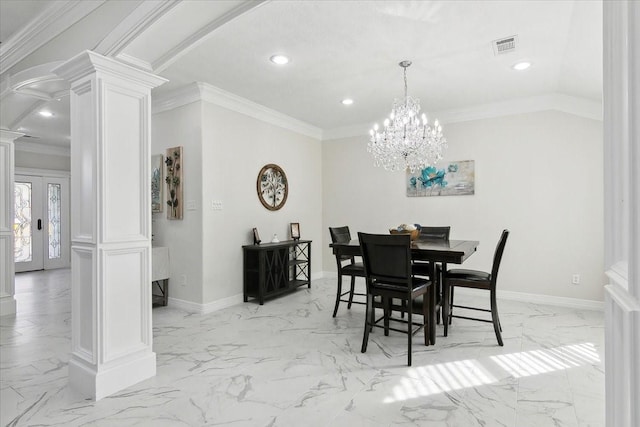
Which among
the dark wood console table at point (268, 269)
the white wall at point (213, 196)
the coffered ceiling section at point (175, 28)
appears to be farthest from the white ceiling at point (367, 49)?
the dark wood console table at point (268, 269)

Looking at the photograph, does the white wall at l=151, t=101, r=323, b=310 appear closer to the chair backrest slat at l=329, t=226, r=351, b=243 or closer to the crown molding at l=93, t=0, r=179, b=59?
the chair backrest slat at l=329, t=226, r=351, b=243

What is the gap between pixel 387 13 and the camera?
2480 mm

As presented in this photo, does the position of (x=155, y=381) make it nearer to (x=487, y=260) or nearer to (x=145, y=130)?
(x=145, y=130)

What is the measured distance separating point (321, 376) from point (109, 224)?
1718 mm

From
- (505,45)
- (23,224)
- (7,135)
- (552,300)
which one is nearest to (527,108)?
(505,45)

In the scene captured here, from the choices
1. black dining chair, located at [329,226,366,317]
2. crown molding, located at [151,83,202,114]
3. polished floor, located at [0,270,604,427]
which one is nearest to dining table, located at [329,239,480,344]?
polished floor, located at [0,270,604,427]

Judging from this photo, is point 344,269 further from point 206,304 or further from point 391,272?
point 206,304

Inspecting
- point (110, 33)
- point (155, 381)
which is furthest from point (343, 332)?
point (110, 33)

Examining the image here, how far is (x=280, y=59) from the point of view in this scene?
3.20 m

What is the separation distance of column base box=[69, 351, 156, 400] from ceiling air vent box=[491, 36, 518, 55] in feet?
11.8

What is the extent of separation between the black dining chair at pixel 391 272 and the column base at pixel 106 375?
5.34 ft

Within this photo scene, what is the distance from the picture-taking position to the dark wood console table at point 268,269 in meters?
4.31

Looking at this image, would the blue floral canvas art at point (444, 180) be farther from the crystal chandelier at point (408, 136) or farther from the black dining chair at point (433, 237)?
the crystal chandelier at point (408, 136)

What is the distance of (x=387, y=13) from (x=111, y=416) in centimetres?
307
